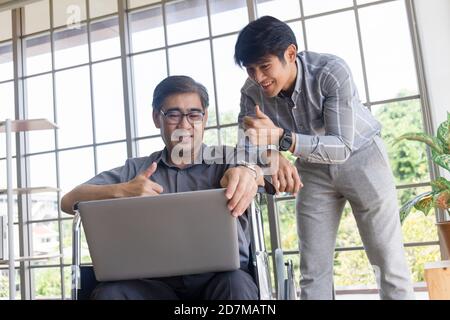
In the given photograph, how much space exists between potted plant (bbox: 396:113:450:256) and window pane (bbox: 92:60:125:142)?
3.07ft

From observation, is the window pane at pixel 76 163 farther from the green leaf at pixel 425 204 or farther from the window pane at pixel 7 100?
the green leaf at pixel 425 204

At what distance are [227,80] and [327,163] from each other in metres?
0.83

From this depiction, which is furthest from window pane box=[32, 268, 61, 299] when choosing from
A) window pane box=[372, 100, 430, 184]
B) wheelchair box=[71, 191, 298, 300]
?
window pane box=[372, 100, 430, 184]

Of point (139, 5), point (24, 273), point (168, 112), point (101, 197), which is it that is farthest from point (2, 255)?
point (139, 5)

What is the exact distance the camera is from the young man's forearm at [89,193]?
2.95 feet

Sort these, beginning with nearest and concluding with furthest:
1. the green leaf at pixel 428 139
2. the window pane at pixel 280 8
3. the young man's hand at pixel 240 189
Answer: the young man's hand at pixel 240 189, the green leaf at pixel 428 139, the window pane at pixel 280 8

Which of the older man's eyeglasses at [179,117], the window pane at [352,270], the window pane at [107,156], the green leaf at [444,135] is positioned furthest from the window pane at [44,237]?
the green leaf at [444,135]

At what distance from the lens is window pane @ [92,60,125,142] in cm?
132

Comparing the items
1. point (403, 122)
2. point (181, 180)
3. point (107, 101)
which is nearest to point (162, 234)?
point (181, 180)

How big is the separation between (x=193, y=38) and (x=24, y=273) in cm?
106

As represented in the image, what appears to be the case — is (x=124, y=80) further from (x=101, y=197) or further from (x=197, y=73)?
(x=101, y=197)

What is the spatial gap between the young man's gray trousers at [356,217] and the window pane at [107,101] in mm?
594

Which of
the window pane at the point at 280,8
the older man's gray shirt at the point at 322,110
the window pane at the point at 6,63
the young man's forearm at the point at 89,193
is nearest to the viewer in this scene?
the young man's forearm at the point at 89,193

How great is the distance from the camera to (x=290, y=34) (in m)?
1.12
